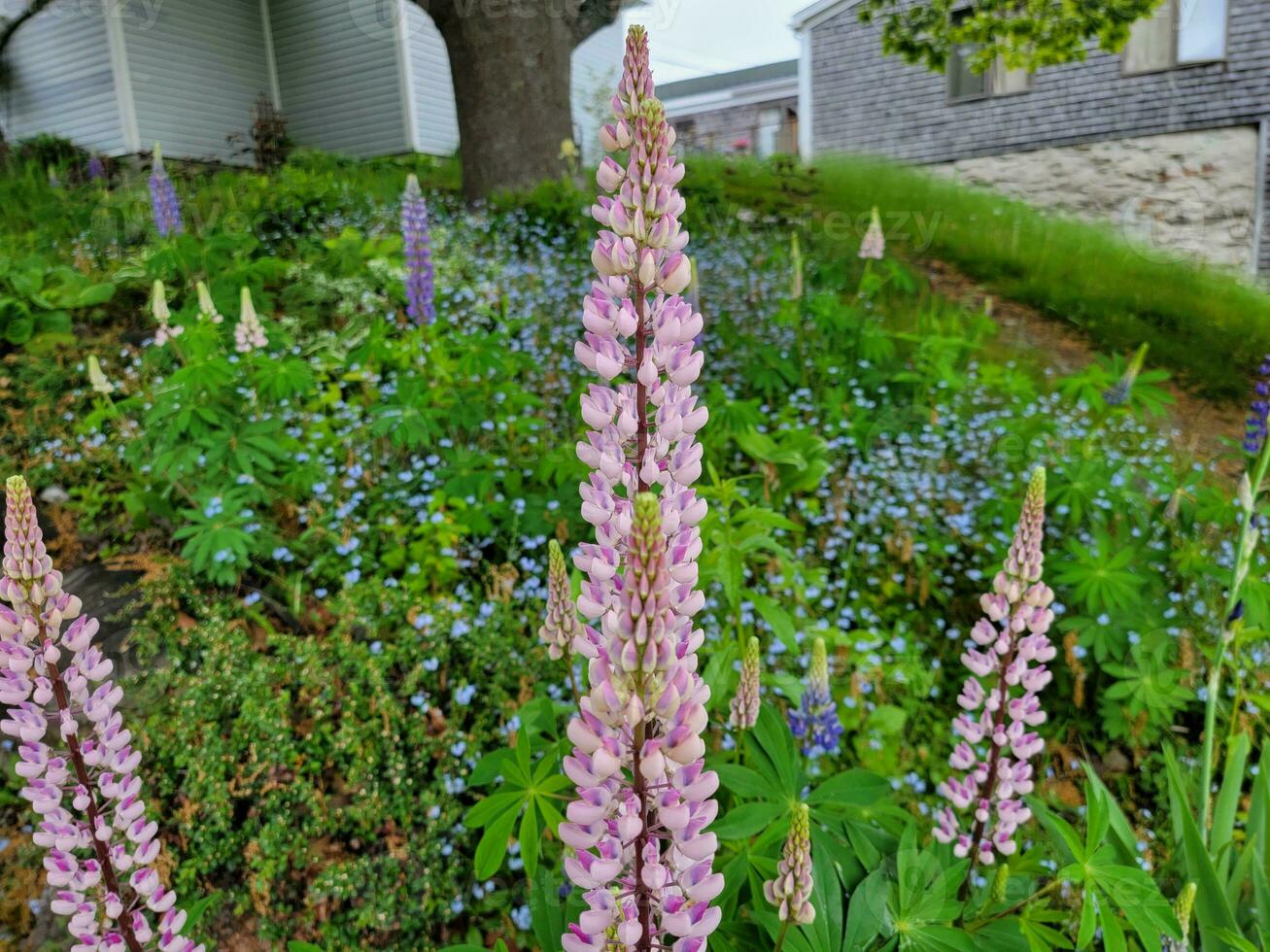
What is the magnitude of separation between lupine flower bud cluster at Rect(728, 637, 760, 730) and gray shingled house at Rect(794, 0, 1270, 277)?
24.5ft

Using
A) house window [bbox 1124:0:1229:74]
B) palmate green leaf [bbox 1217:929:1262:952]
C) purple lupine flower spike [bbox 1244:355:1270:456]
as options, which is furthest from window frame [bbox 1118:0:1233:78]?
palmate green leaf [bbox 1217:929:1262:952]

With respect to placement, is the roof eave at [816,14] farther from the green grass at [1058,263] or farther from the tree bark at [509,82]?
the tree bark at [509,82]

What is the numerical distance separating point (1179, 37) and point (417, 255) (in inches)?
345

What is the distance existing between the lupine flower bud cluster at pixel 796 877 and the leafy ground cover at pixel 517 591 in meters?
0.29

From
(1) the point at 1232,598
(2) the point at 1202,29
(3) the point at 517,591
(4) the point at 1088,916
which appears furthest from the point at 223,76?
(4) the point at 1088,916

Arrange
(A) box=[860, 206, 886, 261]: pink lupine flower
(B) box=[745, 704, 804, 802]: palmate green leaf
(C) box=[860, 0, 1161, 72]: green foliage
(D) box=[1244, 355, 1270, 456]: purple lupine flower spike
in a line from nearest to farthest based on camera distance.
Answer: (B) box=[745, 704, 804, 802]: palmate green leaf → (D) box=[1244, 355, 1270, 456]: purple lupine flower spike → (A) box=[860, 206, 886, 261]: pink lupine flower → (C) box=[860, 0, 1161, 72]: green foliage

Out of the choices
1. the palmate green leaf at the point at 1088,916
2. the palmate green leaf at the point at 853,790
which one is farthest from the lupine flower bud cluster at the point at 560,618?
the palmate green leaf at the point at 1088,916

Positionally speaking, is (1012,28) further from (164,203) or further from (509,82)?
(164,203)

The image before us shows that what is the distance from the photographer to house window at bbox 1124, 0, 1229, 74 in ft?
25.4

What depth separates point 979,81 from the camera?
8844 millimetres

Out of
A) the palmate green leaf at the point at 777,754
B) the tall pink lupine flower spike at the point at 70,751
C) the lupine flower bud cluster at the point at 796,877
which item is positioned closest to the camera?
the lupine flower bud cluster at the point at 796,877

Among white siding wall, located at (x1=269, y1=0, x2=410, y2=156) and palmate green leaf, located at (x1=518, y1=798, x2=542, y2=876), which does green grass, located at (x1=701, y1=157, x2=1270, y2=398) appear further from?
white siding wall, located at (x1=269, y1=0, x2=410, y2=156)

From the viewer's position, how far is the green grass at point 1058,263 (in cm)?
532

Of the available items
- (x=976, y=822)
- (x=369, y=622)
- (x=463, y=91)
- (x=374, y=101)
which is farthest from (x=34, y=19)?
(x=976, y=822)
